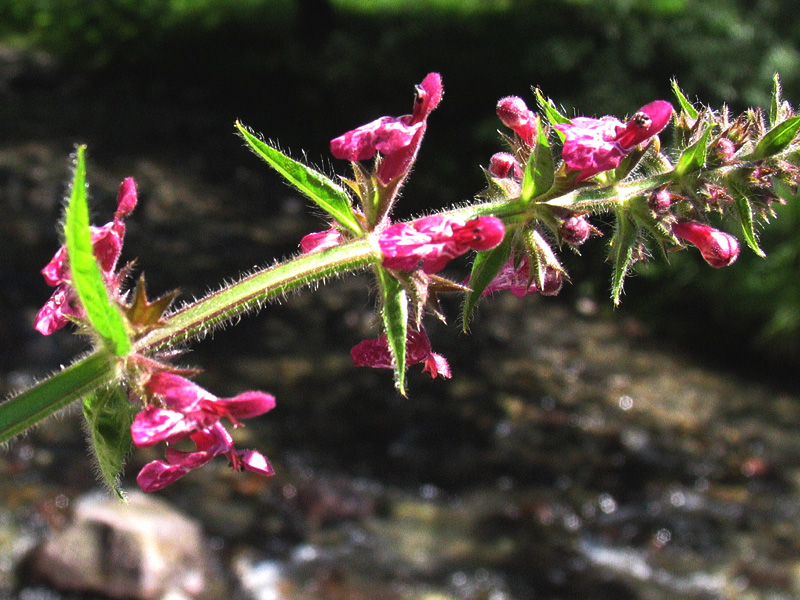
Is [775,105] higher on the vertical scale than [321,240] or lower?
higher

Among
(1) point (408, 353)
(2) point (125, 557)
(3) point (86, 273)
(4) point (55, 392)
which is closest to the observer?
(3) point (86, 273)

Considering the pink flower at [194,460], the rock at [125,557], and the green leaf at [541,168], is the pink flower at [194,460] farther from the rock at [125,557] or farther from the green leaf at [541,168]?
the rock at [125,557]

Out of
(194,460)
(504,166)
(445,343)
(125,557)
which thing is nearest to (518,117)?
(504,166)

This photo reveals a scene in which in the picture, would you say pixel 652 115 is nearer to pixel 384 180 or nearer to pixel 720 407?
pixel 384 180

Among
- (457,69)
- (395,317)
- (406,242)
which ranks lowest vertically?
(457,69)

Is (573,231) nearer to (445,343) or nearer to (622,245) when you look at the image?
(622,245)

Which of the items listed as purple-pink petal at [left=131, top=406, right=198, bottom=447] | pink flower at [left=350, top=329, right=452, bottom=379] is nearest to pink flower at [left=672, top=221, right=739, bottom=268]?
pink flower at [left=350, top=329, right=452, bottom=379]

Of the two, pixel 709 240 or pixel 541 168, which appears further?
pixel 709 240

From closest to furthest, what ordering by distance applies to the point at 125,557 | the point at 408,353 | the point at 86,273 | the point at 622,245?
the point at 86,273 → the point at 622,245 → the point at 408,353 → the point at 125,557

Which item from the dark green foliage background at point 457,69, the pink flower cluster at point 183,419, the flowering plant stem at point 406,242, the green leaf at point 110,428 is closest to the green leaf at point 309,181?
the flowering plant stem at point 406,242
